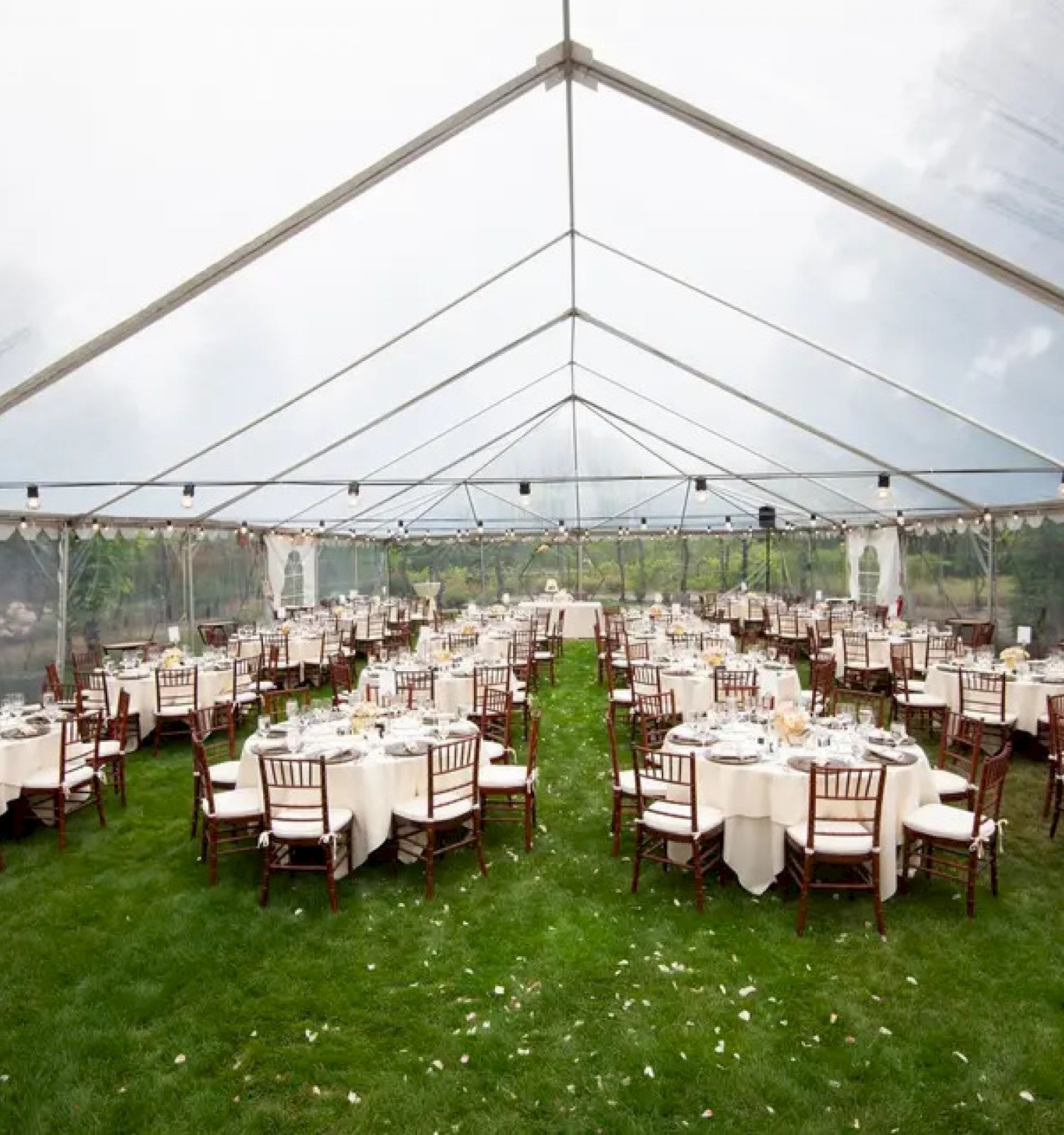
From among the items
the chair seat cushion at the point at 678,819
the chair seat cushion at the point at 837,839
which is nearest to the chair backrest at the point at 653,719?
the chair seat cushion at the point at 678,819

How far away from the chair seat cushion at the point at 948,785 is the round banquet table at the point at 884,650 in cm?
637

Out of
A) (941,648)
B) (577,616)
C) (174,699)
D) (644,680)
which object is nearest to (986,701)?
(941,648)

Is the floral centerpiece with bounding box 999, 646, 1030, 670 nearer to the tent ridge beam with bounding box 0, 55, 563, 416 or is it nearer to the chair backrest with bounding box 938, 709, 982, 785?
the chair backrest with bounding box 938, 709, 982, 785

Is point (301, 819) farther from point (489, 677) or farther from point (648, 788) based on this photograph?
point (489, 677)

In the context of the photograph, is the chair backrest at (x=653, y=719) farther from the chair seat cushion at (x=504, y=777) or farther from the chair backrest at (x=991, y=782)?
the chair backrest at (x=991, y=782)

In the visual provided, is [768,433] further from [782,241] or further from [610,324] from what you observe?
[782,241]

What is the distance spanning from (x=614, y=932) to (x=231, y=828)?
12.2ft

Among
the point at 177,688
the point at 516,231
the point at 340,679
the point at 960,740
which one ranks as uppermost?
the point at 516,231

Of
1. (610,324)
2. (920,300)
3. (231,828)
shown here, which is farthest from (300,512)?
(920,300)

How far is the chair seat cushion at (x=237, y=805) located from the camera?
579 cm

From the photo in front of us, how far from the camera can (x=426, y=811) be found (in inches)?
229

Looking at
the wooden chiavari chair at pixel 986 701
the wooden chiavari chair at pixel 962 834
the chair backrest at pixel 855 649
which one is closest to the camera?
the wooden chiavari chair at pixel 962 834

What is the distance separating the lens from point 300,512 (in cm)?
1753

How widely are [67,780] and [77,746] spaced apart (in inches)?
26.9
